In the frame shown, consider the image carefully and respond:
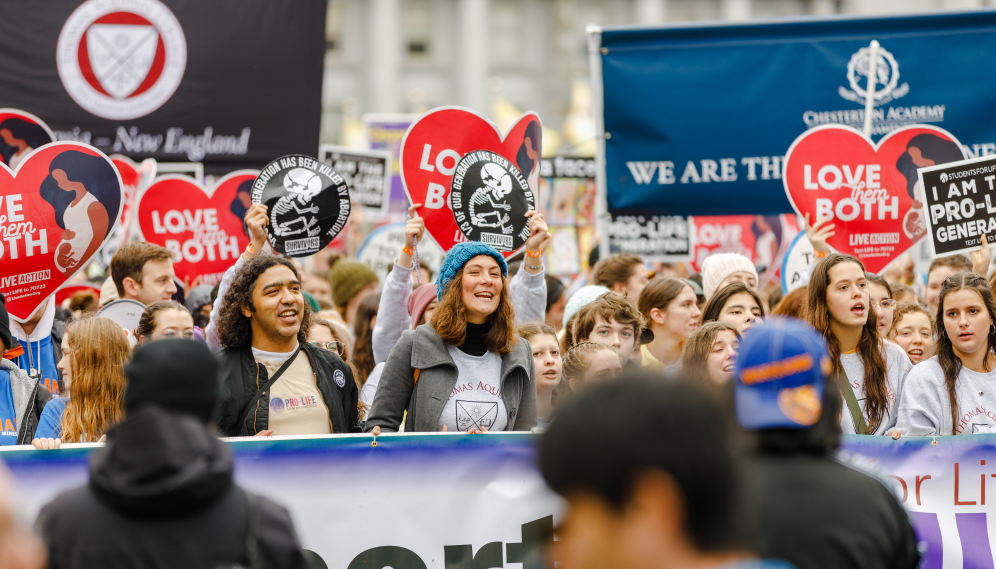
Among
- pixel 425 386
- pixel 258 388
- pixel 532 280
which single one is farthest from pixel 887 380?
pixel 258 388

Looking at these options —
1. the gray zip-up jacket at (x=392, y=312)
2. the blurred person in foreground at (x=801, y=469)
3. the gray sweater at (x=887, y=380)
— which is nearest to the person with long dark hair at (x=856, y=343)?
the gray sweater at (x=887, y=380)

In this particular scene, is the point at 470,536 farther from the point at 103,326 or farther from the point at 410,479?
the point at 103,326

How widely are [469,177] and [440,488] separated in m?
2.15

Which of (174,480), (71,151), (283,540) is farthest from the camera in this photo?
(71,151)

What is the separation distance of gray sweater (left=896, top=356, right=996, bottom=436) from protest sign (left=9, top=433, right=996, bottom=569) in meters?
0.18

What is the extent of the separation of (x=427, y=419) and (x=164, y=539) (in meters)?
2.23

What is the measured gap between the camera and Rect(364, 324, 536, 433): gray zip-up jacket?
4.22 meters

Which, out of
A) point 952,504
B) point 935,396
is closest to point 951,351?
point 935,396

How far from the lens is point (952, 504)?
4195 millimetres

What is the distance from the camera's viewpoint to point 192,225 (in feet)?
22.2

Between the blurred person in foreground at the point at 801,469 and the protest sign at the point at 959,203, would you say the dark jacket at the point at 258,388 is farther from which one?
the protest sign at the point at 959,203

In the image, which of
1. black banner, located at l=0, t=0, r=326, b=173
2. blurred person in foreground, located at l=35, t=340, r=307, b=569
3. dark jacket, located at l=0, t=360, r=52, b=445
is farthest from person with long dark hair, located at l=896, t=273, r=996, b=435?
black banner, located at l=0, t=0, r=326, b=173

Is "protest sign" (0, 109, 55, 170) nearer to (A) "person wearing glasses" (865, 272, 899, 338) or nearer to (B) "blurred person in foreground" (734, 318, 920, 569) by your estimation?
(A) "person wearing glasses" (865, 272, 899, 338)

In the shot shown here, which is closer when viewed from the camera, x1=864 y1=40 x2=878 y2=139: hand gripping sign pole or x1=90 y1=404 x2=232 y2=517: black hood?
x1=90 y1=404 x2=232 y2=517: black hood
